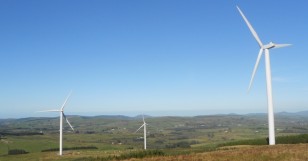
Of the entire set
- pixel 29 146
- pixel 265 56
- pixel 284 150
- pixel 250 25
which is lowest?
pixel 29 146

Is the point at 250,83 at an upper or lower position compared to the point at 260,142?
upper

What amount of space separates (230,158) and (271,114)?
15519 millimetres

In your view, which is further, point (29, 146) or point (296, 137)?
point (29, 146)

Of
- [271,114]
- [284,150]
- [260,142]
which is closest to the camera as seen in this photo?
[284,150]

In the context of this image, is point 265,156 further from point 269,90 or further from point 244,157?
point 269,90

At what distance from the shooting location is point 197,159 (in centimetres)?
4175

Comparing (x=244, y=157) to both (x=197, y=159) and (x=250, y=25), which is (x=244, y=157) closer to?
(x=197, y=159)

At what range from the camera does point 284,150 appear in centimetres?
4334

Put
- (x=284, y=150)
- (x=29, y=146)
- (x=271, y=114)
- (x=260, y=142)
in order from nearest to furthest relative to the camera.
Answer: (x=284, y=150) → (x=271, y=114) → (x=260, y=142) → (x=29, y=146)

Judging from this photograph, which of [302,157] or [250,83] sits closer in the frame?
[302,157]

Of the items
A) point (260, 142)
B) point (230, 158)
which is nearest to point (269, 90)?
point (230, 158)

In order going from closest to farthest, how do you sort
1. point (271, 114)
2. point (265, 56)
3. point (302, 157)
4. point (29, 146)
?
point (302, 157), point (271, 114), point (265, 56), point (29, 146)

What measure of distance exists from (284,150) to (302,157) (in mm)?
3286

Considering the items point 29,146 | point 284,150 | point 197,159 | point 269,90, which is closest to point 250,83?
point 269,90
